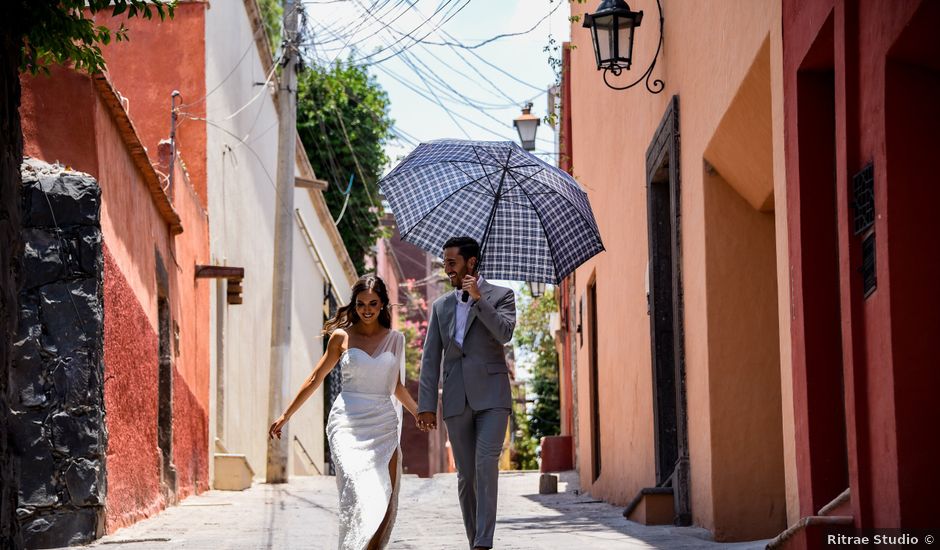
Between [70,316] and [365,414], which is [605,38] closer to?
[70,316]

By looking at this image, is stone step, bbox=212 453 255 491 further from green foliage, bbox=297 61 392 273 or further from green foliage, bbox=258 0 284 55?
green foliage, bbox=258 0 284 55

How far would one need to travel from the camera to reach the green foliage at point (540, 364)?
33281 mm

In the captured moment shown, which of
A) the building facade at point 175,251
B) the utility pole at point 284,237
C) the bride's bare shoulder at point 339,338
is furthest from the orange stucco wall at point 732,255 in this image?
the utility pole at point 284,237

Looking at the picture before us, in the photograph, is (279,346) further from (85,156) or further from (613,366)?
(85,156)

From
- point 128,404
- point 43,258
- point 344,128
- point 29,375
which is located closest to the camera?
point 29,375

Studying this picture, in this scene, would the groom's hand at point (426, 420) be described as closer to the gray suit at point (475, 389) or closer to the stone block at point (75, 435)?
the gray suit at point (475, 389)

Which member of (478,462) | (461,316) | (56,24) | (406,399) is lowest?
(478,462)

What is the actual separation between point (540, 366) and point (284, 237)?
14397 mm

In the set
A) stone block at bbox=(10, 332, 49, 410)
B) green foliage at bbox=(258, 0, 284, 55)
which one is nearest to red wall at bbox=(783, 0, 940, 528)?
stone block at bbox=(10, 332, 49, 410)

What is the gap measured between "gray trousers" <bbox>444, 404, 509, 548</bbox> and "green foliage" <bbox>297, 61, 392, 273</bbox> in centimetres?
2498

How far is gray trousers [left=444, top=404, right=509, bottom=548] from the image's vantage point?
23.5 feet

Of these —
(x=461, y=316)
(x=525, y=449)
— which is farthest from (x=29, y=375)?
(x=525, y=449)

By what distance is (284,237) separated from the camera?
68.5 feet

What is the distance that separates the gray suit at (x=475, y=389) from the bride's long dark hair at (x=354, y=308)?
0.28 m
